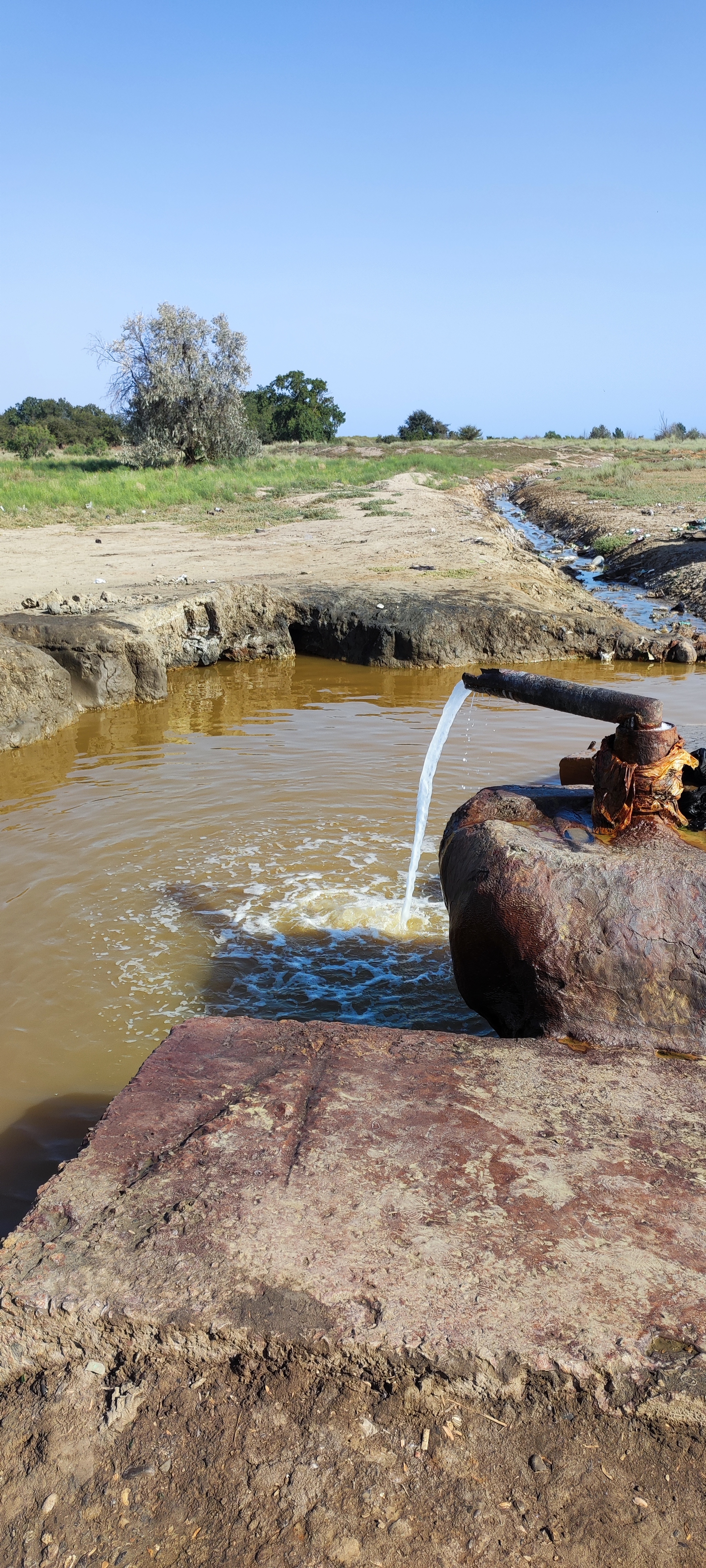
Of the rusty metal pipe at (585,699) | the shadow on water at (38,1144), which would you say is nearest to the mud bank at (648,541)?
the rusty metal pipe at (585,699)

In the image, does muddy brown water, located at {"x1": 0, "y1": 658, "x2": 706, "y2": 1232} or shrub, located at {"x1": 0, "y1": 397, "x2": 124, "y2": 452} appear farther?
shrub, located at {"x1": 0, "y1": 397, "x2": 124, "y2": 452}

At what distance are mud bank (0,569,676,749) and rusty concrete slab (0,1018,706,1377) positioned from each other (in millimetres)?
5745

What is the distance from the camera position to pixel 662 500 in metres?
20.0

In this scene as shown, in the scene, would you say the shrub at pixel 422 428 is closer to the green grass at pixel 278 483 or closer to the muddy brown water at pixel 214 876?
the green grass at pixel 278 483

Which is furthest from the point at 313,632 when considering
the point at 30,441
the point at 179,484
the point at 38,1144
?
the point at 30,441

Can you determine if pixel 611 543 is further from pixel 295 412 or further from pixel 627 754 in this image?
pixel 295 412

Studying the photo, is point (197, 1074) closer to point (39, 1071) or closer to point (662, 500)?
point (39, 1071)

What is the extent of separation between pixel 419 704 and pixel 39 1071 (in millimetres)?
5119

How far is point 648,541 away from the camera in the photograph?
49.9 ft

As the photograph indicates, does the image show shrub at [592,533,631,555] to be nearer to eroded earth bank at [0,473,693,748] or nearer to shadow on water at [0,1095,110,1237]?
eroded earth bank at [0,473,693,748]

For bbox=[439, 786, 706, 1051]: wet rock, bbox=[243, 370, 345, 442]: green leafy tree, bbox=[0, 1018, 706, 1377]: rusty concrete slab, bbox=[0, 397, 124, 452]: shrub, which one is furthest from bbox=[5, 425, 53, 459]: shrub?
bbox=[0, 1018, 706, 1377]: rusty concrete slab

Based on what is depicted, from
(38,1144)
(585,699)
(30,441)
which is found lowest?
(38,1144)

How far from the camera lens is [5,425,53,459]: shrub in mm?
31250

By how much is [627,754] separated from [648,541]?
13.9 m
